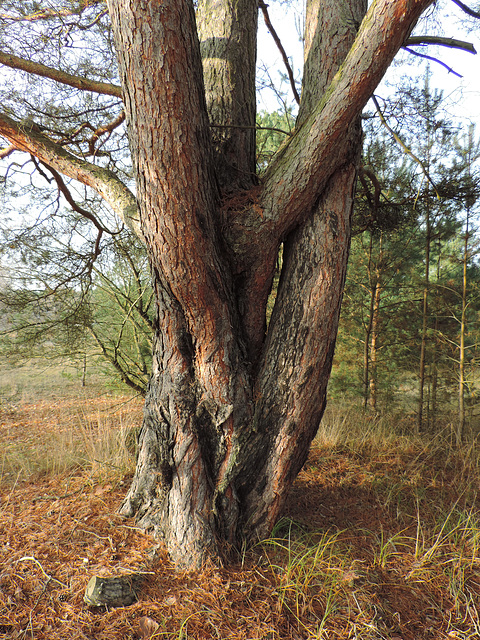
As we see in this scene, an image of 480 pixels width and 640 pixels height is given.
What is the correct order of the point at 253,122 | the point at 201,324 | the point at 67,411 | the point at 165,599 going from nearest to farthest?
the point at 165,599, the point at 201,324, the point at 253,122, the point at 67,411

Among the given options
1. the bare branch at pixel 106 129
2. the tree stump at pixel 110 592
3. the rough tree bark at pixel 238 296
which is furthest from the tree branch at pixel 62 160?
the tree stump at pixel 110 592

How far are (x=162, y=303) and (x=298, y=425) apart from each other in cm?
104

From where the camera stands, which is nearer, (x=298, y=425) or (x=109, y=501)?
(x=298, y=425)

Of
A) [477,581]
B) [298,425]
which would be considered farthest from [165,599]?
[477,581]

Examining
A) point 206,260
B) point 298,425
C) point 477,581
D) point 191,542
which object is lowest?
point 477,581

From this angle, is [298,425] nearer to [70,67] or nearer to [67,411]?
[70,67]

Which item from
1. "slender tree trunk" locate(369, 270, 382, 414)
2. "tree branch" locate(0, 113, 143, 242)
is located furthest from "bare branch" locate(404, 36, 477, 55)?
"slender tree trunk" locate(369, 270, 382, 414)

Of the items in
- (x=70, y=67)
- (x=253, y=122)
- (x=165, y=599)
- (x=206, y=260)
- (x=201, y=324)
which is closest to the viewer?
(x=165, y=599)

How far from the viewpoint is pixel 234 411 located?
2.05 metres

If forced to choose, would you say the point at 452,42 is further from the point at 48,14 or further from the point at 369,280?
the point at 369,280

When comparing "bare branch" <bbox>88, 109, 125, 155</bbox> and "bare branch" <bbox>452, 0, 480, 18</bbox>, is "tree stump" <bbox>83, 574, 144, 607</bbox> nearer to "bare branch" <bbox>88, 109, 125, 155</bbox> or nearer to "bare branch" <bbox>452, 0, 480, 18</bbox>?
"bare branch" <bbox>88, 109, 125, 155</bbox>

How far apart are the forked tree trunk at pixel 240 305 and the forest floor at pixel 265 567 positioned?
7.7 inches

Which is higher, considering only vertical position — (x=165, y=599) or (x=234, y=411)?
(x=234, y=411)

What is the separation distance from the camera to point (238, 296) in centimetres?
220
